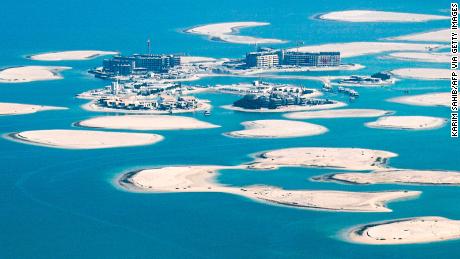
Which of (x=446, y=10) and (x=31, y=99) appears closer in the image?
(x=31, y=99)

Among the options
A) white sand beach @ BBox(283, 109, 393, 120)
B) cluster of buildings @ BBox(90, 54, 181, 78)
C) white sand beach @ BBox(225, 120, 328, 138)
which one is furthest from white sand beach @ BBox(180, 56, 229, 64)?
white sand beach @ BBox(225, 120, 328, 138)

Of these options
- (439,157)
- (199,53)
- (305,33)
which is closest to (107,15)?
(305,33)

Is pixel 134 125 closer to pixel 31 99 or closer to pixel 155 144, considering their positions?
pixel 155 144

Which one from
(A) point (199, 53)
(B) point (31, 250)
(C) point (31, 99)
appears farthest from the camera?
(A) point (199, 53)

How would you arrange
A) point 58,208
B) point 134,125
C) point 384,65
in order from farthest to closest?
point 384,65 < point 134,125 < point 58,208

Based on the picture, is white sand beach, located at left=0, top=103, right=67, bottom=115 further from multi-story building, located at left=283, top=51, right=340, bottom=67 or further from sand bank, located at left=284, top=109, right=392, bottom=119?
multi-story building, located at left=283, top=51, right=340, bottom=67

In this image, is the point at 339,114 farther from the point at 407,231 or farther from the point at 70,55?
the point at 70,55

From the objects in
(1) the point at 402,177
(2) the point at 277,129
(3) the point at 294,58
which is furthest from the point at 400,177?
(3) the point at 294,58
